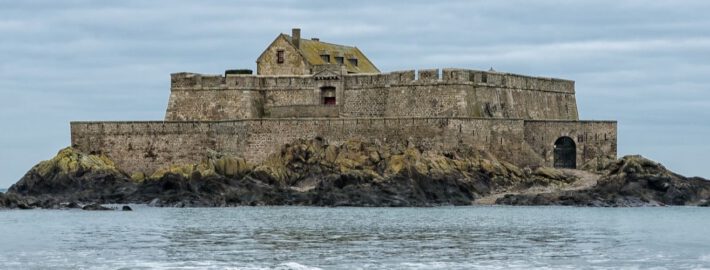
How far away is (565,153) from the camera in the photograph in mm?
62312

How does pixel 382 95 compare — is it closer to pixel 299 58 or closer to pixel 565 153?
pixel 299 58

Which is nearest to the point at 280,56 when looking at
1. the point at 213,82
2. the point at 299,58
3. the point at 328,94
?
the point at 299,58

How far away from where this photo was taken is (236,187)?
5806cm

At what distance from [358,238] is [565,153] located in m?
24.4

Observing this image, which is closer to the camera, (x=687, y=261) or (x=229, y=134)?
(x=687, y=261)

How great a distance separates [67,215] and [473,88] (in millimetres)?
18425

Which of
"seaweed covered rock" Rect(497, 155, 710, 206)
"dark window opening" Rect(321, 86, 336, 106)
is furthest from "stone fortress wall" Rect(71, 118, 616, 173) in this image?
"seaweed covered rock" Rect(497, 155, 710, 206)

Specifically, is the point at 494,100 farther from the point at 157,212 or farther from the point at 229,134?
the point at 157,212

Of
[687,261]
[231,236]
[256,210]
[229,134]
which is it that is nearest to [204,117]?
[229,134]

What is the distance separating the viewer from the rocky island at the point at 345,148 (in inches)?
2227

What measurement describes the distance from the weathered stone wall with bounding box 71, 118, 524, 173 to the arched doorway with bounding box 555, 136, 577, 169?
7.85 feet

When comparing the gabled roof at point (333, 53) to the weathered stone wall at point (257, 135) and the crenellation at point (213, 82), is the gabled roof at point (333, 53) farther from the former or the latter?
the weathered stone wall at point (257, 135)

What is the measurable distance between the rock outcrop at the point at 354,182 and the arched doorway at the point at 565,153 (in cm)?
176

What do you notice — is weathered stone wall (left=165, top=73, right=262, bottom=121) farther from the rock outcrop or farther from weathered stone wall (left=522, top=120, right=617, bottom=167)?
weathered stone wall (left=522, top=120, right=617, bottom=167)
